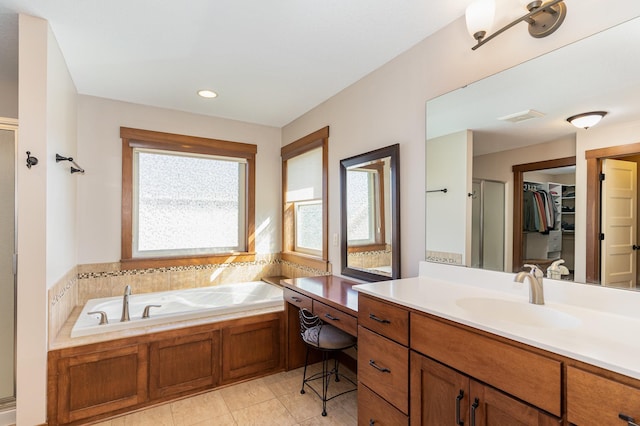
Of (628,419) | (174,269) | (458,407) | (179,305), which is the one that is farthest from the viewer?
(174,269)

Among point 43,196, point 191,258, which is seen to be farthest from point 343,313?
point 191,258

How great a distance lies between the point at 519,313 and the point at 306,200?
2383mm

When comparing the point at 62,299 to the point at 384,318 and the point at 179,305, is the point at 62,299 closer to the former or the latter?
the point at 179,305

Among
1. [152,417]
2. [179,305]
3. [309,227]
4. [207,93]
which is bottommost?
[152,417]

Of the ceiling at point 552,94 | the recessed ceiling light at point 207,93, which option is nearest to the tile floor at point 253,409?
the ceiling at point 552,94

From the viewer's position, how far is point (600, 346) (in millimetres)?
931

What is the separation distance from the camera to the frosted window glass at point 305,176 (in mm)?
3268

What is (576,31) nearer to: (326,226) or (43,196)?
(326,226)

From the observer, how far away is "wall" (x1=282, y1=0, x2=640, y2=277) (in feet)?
4.53

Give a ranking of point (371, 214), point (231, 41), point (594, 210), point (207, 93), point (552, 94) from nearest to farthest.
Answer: point (594, 210) → point (552, 94) → point (231, 41) → point (371, 214) → point (207, 93)

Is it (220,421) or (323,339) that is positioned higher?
(323,339)

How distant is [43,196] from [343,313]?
191 centimetres

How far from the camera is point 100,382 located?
2.13m

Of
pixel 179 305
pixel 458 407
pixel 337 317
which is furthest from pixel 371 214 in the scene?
pixel 179 305
